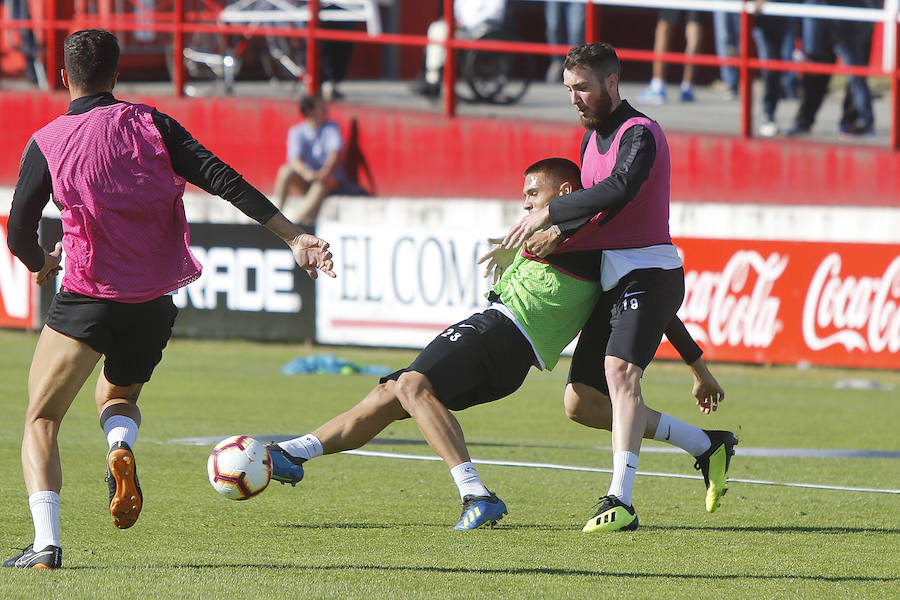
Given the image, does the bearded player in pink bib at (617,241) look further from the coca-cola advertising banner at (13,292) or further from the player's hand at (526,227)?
the coca-cola advertising banner at (13,292)

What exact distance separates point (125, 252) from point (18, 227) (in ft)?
1.30

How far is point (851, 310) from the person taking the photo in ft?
47.2

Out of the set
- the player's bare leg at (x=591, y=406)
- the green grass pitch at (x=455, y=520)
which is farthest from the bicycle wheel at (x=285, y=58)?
the player's bare leg at (x=591, y=406)

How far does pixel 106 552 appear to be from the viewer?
19.9 ft

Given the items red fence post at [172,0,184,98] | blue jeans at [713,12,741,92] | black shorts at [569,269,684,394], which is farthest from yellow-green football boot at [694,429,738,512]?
red fence post at [172,0,184,98]

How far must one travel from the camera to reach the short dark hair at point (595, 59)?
6711 mm

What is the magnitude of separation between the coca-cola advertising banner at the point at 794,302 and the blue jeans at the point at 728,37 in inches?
159

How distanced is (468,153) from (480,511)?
1194cm

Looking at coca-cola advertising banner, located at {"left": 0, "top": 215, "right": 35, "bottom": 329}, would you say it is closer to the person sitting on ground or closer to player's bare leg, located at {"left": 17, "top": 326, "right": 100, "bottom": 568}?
the person sitting on ground

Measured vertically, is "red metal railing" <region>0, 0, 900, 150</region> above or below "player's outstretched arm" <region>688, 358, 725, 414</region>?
above

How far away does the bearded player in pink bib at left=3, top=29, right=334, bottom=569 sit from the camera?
5660 mm

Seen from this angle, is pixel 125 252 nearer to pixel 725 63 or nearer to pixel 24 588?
pixel 24 588

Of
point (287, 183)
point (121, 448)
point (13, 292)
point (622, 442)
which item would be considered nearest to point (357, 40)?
point (287, 183)

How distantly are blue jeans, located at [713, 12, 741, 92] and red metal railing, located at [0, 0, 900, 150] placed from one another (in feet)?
1.02
